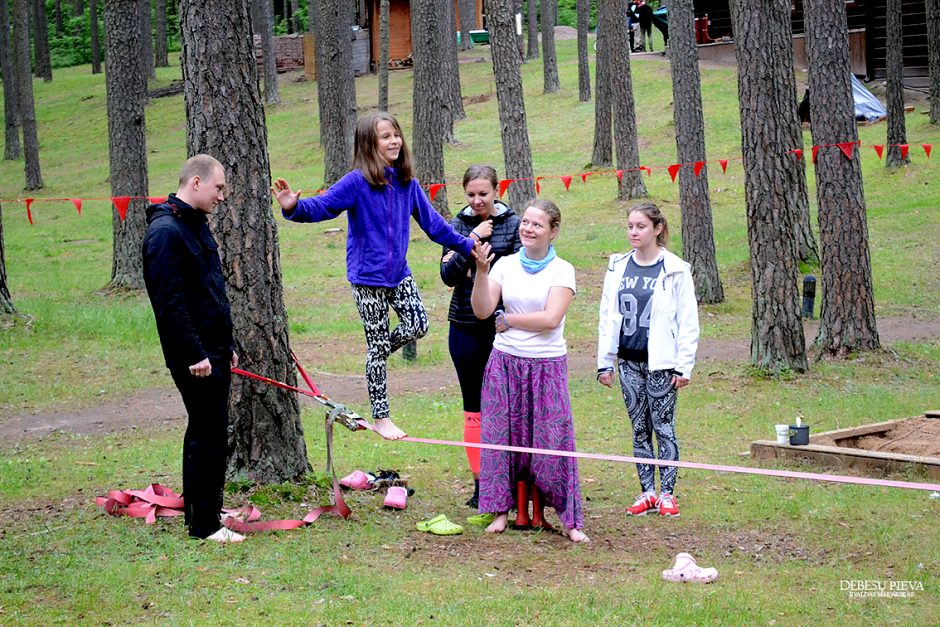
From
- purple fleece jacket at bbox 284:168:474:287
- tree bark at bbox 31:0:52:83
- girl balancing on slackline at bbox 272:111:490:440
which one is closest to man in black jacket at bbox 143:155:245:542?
girl balancing on slackline at bbox 272:111:490:440

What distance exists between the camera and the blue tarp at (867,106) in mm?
26394

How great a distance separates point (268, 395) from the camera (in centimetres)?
616

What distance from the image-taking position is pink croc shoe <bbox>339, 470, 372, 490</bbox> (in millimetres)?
6625

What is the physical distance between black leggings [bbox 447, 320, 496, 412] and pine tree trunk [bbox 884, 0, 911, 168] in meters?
17.8

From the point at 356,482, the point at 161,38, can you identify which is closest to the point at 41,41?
the point at 161,38

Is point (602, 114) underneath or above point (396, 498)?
above

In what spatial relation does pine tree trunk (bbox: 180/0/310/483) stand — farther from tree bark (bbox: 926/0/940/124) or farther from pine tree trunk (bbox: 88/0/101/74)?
pine tree trunk (bbox: 88/0/101/74)

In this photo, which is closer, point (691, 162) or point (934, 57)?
point (691, 162)

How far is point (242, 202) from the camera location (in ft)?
19.8

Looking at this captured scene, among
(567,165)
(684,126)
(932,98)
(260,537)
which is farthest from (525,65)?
(260,537)

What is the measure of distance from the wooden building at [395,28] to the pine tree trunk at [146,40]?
27.9ft

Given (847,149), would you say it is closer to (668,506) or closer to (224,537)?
(668,506)

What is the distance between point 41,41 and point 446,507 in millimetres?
47975

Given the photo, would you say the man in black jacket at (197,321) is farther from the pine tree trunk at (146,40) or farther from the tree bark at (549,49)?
the pine tree trunk at (146,40)
